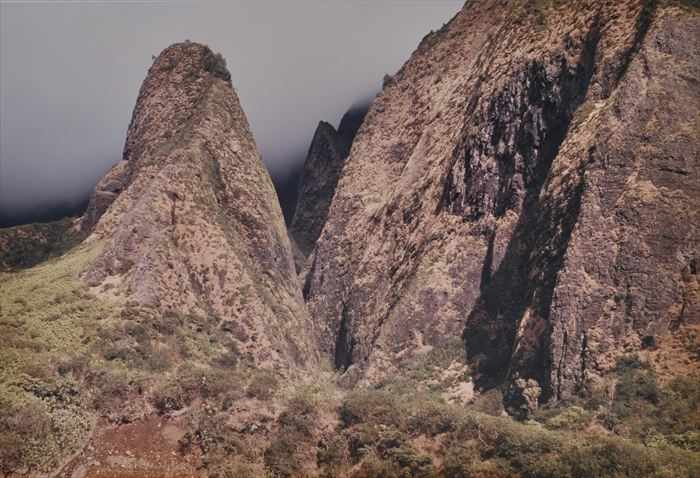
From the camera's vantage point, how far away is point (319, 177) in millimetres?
96250

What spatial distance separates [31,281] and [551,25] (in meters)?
42.1

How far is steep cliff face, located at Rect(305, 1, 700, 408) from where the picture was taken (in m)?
34.6

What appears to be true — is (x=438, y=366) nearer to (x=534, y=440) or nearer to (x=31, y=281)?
(x=534, y=440)

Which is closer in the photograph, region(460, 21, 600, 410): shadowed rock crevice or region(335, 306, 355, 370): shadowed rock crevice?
region(460, 21, 600, 410): shadowed rock crevice

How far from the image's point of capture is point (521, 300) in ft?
138

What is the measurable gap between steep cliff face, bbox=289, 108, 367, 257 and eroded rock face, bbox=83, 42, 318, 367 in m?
25.2

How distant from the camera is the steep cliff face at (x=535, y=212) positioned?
1363 inches

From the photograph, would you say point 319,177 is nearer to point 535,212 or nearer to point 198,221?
point 198,221

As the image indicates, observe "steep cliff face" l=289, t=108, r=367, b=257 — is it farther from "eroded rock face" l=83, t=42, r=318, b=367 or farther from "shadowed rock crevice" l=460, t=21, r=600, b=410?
"shadowed rock crevice" l=460, t=21, r=600, b=410

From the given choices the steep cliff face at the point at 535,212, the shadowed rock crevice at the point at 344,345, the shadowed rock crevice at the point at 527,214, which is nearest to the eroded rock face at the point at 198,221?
the shadowed rock crevice at the point at 344,345

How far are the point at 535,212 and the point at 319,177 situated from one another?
5581 cm

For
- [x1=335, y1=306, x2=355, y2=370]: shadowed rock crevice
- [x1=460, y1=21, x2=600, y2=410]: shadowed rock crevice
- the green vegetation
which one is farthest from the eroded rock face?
[x1=460, y1=21, x2=600, y2=410]: shadowed rock crevice

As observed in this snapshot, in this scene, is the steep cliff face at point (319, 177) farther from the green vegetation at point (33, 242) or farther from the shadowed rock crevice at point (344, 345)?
the green vegetation at point (33, 242)

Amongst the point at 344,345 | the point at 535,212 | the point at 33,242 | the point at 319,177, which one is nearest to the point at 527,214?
the point at 535,212
